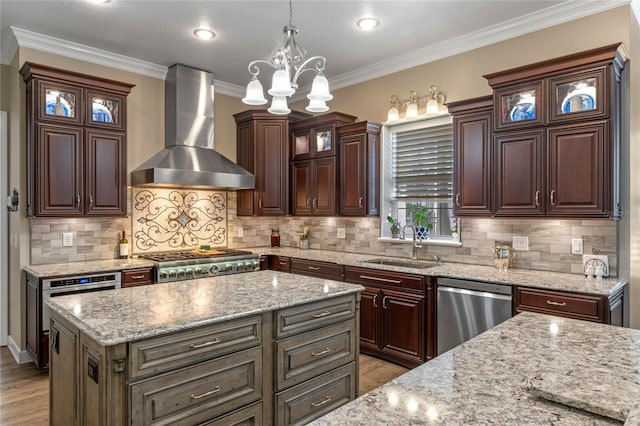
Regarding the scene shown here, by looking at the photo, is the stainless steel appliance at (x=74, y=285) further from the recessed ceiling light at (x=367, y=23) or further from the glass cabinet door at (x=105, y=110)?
the recessed ceiling light at (x=367, y=23)

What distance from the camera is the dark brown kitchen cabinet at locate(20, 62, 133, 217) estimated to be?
12.3 feet

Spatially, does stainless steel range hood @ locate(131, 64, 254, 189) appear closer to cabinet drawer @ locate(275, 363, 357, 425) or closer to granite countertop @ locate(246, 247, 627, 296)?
granite countertop @ locate(246, 247, 627, 296)

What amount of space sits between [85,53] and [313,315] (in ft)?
12.5

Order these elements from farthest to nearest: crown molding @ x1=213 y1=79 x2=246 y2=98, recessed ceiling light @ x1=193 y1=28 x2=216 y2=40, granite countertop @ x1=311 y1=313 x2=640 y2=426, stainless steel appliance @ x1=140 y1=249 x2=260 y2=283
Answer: crown molding @ x1=213 y1=79 x2=246 y2=98
stainless steel appliance @ x1=140 y1=249 x2=260 y2=283
recessed ceiling light @ x1=193 y1=28 x2=216 y2=40
granite countertop @ x1=311 y1=313 x2=640 y2=426

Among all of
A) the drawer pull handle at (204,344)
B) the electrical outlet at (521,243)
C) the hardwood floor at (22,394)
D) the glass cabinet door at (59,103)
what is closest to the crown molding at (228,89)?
the glass cabinet door at (59,103)

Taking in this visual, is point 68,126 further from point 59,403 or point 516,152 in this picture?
point 516,152

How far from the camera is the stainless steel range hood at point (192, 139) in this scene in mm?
4473

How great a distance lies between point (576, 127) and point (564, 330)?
1956 mm

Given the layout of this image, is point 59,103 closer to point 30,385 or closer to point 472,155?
point 30,385

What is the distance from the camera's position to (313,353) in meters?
2.46

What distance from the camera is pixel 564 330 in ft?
5.79

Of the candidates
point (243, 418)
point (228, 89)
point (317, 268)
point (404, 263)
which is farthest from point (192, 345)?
point (228, 89)

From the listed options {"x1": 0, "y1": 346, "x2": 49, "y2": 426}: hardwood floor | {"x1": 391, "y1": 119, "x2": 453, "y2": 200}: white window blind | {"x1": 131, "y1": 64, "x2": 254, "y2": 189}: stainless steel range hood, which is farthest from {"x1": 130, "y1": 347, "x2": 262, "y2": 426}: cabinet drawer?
{"x1": 391, "y1": 119, "x2": 453, "y2": 200}: white window blind

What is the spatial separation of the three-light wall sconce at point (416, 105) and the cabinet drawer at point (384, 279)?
1.73m
